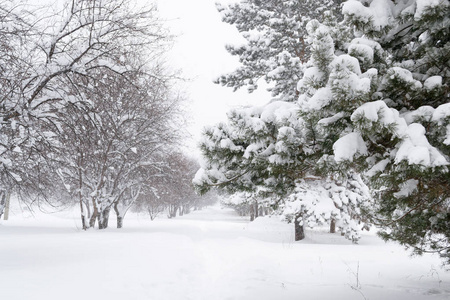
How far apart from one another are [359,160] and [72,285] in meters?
4.42

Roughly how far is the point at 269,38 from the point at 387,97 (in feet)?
22.4

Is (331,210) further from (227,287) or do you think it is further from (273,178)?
(273,178)

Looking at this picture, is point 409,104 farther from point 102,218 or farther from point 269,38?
point 102,218

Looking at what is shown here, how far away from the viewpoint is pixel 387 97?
106 inches

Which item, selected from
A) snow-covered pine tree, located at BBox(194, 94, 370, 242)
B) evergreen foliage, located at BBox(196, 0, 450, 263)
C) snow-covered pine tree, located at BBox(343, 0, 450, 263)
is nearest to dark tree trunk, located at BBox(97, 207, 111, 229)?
snow-covered pine tree, located at BBox(194, 94, 370, 242)

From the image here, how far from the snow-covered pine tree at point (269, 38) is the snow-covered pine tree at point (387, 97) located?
5267 mm

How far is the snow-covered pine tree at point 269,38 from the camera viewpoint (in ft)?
27.6

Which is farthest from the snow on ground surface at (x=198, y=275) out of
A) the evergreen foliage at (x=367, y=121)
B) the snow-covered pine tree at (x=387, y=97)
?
the snow-covered pine tree at (x=387, y=97)

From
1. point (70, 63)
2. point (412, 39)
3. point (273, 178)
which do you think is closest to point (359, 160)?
point (273, 178)

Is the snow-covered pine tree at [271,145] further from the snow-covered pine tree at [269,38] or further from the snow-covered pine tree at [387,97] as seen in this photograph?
the snow-covered pine tree at [269,38]

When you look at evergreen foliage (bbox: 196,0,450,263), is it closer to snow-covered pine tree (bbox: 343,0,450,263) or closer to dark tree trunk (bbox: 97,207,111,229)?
snow-covered pine tree (bbox: 343,0,450,263)

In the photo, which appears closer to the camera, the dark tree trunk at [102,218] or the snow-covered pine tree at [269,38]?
the snow-covered pine tree at [269,38]

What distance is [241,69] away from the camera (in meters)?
9.56

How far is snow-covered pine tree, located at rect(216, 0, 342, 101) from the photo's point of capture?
841 centimetres
